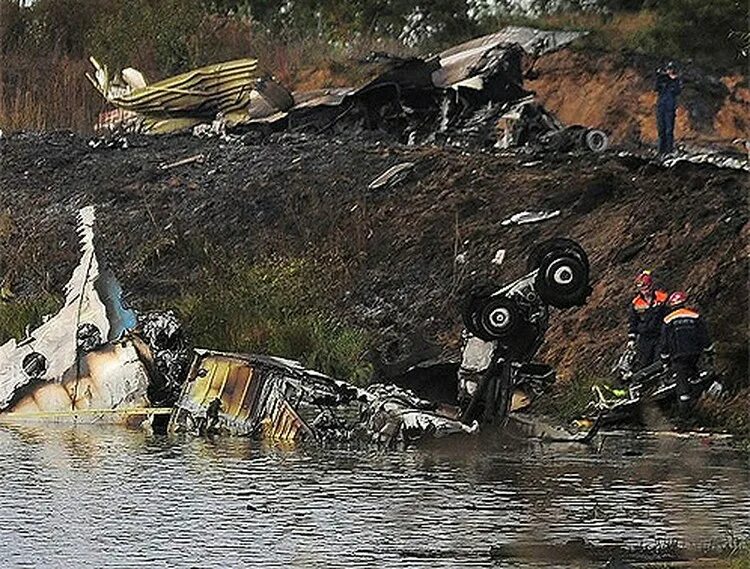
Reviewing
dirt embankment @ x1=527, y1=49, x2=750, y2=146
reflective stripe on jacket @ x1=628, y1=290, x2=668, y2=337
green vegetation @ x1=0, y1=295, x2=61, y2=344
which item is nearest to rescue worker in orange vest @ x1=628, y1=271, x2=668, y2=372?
reflective stripe on jacket @ x1=628, y1=290, x2=668, y2=337

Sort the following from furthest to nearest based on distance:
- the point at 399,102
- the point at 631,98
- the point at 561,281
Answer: the point at 399,102
the point at 631,98
the point at 561,281

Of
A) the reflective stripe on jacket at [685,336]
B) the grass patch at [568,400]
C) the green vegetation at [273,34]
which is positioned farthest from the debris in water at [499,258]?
the green vegetation at [273,34]

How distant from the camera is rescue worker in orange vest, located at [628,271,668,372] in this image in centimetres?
2323

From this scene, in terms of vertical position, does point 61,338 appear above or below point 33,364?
above

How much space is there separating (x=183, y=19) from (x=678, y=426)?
26.8 meters

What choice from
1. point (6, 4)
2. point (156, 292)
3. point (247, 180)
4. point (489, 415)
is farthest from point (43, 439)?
point (6, 4)

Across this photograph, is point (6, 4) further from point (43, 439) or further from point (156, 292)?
point (43, 439)

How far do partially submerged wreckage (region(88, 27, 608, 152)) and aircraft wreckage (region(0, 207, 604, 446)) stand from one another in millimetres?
12514

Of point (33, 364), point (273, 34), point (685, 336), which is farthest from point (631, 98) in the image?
point (685, 336)

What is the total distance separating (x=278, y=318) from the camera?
2886 centimetres

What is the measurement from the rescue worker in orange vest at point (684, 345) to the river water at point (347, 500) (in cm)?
68

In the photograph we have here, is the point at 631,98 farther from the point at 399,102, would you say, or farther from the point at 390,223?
the point at 390,223

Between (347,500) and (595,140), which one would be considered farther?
(595,140)

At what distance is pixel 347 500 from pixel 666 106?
18.7 meters
